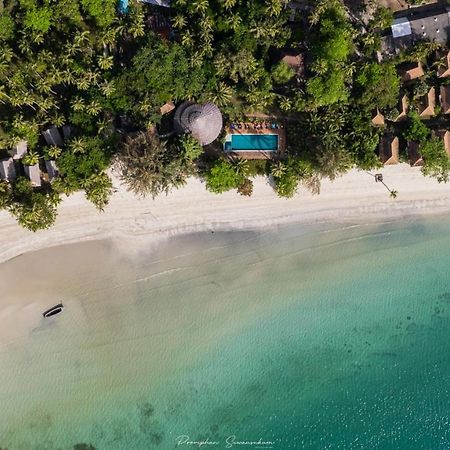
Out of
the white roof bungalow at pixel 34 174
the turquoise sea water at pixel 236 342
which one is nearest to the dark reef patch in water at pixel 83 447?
the turquoise sea water at pixel 236 342

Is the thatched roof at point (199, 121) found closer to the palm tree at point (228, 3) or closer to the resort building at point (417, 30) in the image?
the palm tree at point (228, 3)

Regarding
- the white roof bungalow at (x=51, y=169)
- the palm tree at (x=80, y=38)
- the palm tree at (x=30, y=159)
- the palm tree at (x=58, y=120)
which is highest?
the palm tree at (x=80, y=38)

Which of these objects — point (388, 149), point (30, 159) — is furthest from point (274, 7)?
point (30, 159)

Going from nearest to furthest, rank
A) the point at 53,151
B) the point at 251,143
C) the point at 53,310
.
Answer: the point at 53,151 → the point at 53,310 → the point at 251,143

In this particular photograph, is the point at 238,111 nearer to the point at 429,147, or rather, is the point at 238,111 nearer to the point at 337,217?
the point at 337,217

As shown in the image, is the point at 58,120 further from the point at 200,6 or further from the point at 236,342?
the point at 236,342

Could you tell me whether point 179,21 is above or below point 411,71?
above
